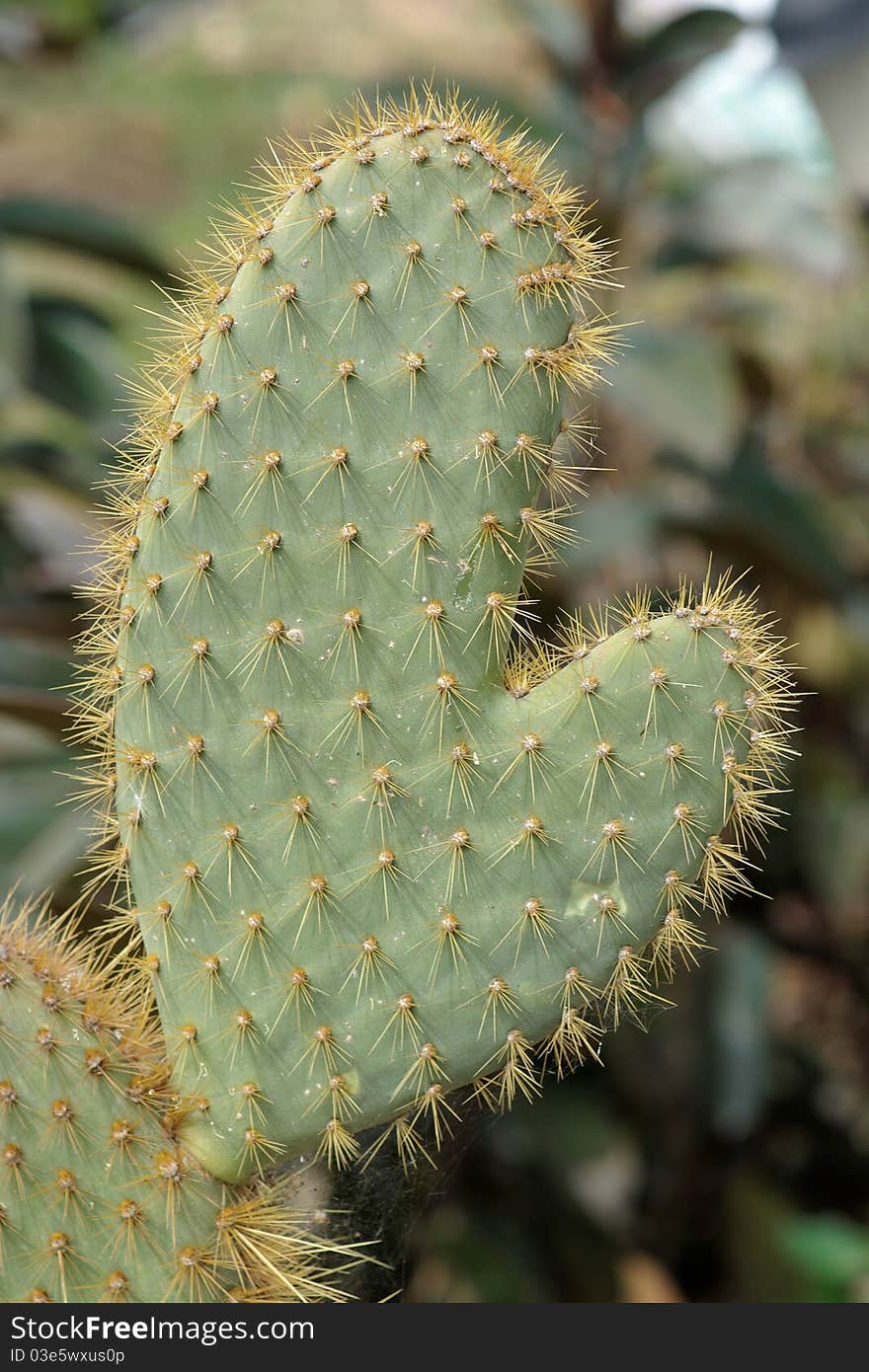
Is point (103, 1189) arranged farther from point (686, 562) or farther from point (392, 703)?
point (686, 562)

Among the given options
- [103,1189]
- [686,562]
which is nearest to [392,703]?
[103,1189]

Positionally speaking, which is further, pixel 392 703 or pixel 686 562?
pixel 686 562

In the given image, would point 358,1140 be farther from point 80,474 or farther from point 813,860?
point 813,860

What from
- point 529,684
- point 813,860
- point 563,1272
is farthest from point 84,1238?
point 813,860

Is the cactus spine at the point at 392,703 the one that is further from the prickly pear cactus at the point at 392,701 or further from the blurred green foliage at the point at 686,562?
the blurred green foliage at the point at 686,562

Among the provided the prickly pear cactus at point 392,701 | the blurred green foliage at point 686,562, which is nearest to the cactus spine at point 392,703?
the prickly pear cactus at point 392,701

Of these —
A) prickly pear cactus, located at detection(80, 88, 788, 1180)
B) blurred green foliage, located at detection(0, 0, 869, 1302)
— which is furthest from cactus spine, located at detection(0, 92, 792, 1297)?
blurred green foliage, located at detection(0, 0, 869, 1302)
